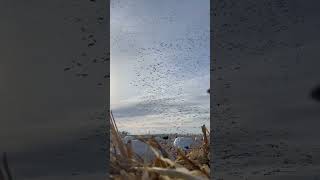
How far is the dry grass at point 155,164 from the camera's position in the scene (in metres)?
1.72

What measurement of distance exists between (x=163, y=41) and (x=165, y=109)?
1.02 feet

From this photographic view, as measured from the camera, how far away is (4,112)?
197 cm

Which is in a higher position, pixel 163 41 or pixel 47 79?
pixel 163 41

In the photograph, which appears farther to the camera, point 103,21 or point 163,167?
point 103,21

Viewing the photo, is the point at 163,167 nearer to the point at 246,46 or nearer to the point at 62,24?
the point at 246,46

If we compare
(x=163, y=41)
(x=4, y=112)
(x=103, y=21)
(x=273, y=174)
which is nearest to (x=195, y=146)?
(x=273, y=174)

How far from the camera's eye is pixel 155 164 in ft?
5.78

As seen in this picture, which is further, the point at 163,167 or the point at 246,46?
the point at 246,46

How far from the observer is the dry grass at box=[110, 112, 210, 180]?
172 cm

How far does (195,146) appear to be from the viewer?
193 cm

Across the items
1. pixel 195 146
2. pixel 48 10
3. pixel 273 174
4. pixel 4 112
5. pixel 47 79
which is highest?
pixel 48 10

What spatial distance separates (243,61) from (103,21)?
636 millimetres

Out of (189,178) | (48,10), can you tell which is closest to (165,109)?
(189,178)

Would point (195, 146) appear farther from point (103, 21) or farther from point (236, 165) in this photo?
point (103, 21)
